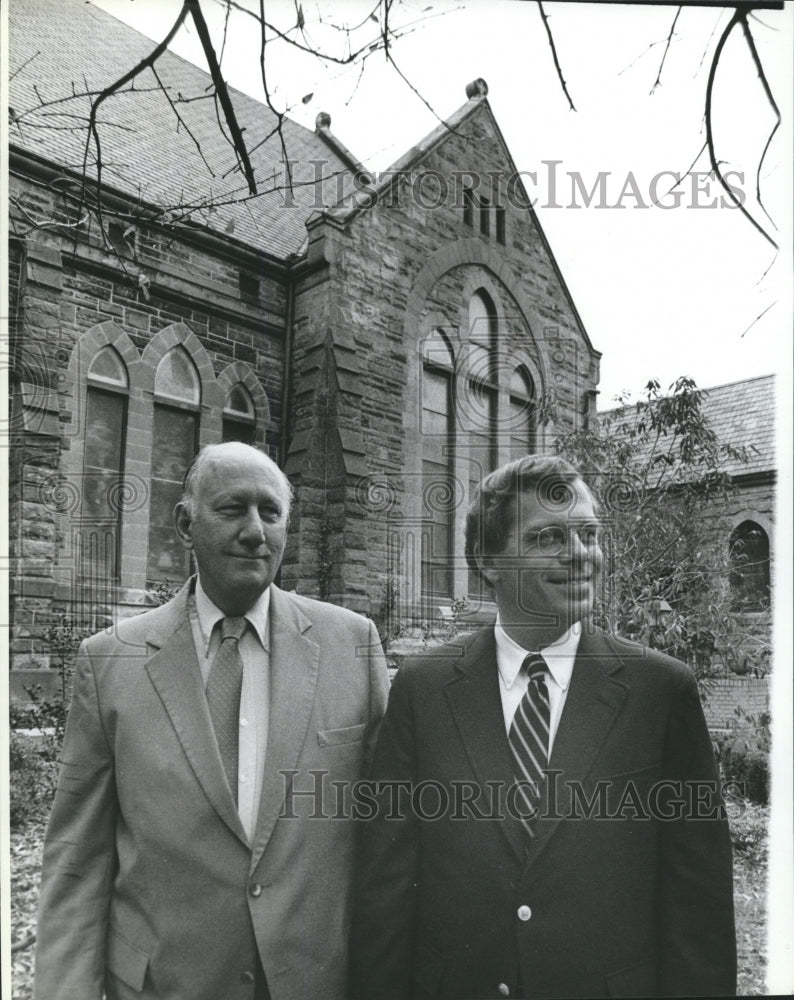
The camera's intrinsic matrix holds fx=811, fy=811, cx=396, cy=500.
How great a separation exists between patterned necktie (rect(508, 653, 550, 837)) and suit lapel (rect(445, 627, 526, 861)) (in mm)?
39

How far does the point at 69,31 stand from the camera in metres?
3.15

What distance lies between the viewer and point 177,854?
2424 millimetres

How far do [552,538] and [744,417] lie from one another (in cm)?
139

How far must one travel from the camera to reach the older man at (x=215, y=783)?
239 cm

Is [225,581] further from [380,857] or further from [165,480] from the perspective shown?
[380,857]

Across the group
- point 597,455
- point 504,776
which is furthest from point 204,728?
point 597,455

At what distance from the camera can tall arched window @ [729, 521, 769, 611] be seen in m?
3.40

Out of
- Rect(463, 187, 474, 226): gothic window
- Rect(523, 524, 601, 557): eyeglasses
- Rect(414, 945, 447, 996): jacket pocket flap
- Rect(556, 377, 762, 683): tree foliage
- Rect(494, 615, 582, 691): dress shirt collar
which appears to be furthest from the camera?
Rect(463, 187, 474, 226): gothic window

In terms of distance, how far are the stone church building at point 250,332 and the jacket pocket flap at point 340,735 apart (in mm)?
541

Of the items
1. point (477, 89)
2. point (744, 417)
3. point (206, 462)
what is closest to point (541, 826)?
point (206, 462)

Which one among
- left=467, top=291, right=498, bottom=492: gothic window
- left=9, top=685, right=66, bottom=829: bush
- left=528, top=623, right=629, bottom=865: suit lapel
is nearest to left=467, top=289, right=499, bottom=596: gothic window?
left=467, top=291, right=498, bottom=492: gothic window

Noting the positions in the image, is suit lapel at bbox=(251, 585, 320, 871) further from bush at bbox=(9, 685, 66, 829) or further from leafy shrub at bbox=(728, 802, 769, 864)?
leafy shrub at bbox=(728, 802, 769, 864)

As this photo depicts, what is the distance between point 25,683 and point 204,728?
0.83 meters

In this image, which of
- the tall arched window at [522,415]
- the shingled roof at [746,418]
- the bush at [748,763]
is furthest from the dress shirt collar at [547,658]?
the shingled roof at [746,418]
